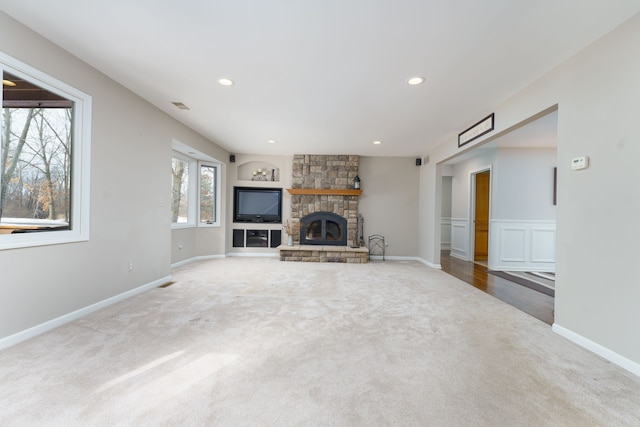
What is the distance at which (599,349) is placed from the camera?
2105mm

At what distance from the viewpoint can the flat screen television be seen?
654 centimetres

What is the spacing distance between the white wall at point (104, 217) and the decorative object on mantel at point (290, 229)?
2.60 meters

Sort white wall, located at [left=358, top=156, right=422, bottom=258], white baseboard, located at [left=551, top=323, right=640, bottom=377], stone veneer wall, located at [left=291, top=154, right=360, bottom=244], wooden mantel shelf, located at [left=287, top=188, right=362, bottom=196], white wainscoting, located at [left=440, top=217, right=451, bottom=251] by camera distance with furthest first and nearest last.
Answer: white wainscoting, located at [left=440, top=217, right=451, bottom=251] < white wall, located at [left=358, top=156, right=422, bottom=258] < stone veneer wall, located at [left=291, top=154, right=360, bottom=244] < wooden mantel shelf, located at [left=287, top=188, right=362, bottom=196] < white baseboard, located at [left=551, top=323, right=640, bottom=377]

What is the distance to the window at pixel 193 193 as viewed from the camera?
5504 millimetres

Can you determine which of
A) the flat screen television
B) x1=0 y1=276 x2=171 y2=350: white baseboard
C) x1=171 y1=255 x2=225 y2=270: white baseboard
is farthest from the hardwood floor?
x1=171 y1=255 x2=225 y2=270: white baseboard

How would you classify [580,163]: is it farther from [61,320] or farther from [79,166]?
[61,320]

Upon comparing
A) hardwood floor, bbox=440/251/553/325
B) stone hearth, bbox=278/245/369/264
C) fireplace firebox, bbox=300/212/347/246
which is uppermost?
fireplace firebox, bbox=300/212/347/246

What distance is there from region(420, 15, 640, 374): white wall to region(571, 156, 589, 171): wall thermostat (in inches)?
1.6

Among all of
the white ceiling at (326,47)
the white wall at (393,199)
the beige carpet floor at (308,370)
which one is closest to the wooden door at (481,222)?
the white wall at (393,199)

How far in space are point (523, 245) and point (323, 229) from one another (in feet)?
13.1

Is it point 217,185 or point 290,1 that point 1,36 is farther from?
point 217,185

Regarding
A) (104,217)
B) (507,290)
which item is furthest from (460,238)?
(104,217)

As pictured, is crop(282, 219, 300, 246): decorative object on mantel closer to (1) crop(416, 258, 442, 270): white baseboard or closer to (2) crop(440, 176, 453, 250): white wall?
(1) crop(416, 258, 442, 270): white baseboard

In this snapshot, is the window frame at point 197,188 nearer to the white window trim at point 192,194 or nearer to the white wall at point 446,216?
the white window trim at point 192,194
